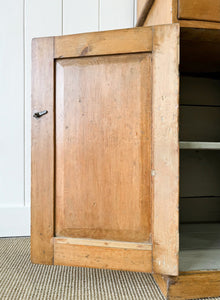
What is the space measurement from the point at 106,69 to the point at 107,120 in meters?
0.13

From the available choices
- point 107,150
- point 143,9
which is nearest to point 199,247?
point 107,150

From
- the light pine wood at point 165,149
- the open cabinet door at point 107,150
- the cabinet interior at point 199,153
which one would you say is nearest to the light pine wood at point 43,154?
the open cabinet door at point 107,150

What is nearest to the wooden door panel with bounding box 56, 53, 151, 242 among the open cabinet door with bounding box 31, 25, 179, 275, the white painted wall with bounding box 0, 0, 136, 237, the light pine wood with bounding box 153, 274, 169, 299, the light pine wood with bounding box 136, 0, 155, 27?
the open cabinet door with bounding box 31, 25, 179, 275

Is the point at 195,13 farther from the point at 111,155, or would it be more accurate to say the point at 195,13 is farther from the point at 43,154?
the point at 43,154

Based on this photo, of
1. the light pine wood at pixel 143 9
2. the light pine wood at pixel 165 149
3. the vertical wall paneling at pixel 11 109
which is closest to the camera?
the light pine wood at pixel 165 149

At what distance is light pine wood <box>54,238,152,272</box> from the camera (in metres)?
0.66

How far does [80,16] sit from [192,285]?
43.3 inches

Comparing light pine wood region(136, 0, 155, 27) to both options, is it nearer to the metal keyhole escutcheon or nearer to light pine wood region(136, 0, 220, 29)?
light pine wood region(136, 0, 220, 29)

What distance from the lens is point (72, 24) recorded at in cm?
120

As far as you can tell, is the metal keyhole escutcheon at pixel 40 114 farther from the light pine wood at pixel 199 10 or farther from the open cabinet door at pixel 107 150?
the light pine wood at pixel 199 10

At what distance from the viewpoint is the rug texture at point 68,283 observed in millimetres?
693

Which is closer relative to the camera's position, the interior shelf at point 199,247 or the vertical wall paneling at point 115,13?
the interior shelf at point 199,247

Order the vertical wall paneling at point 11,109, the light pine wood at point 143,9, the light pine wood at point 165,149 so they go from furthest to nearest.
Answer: the vertical wall paneling at point 11,109 < the light pine wood at point 143,9 < the light pine wood at point 165,149

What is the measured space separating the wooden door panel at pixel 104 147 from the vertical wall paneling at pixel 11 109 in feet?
1.80
